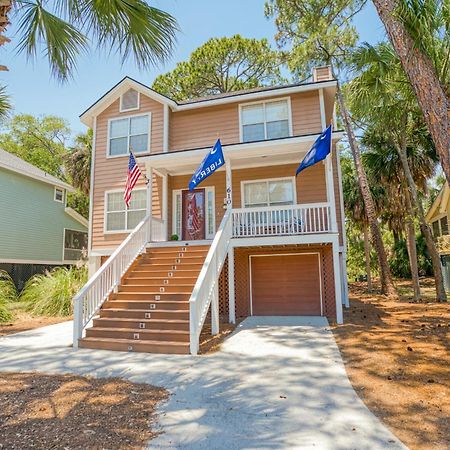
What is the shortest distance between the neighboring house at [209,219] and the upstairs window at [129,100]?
54 millimetres

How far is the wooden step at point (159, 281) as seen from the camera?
28.9 ft

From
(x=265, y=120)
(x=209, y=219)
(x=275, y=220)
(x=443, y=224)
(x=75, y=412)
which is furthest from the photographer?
(x=443, y=224)

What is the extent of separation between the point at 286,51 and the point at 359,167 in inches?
329

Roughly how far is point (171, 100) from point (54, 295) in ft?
27.7

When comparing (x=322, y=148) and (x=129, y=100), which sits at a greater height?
(x=129, y=100)

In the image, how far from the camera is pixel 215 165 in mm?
9125

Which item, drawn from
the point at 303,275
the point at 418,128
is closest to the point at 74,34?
the point at 303,275

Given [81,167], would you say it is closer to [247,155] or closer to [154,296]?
[247,155]

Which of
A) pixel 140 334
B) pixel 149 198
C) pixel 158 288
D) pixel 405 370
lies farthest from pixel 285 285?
pixel 405 370

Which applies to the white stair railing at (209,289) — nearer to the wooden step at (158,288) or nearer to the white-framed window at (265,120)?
the wooden step at (158,288)

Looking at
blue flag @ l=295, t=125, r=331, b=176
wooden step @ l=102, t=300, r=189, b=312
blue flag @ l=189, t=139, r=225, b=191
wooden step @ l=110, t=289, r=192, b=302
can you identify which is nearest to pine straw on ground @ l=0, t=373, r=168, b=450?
wooden step @ l=102, t=300, r=189, b=312

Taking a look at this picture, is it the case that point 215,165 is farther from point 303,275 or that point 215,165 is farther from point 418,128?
point 418,128

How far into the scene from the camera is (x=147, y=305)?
8.02 meters

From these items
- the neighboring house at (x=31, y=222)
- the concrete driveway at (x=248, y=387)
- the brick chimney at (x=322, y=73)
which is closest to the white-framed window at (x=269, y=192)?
the brick chimney at (x=322, y=73)
